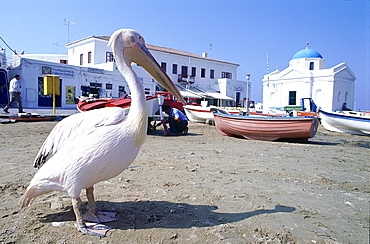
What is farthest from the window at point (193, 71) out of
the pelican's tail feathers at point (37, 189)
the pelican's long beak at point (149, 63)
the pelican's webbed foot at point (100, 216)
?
the pelican's tail feathers at point (37, 189)

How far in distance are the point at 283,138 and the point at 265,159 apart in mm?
3507

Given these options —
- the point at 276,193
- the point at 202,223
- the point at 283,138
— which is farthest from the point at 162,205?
the point at 283,138

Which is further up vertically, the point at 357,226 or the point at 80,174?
the point at 80,174

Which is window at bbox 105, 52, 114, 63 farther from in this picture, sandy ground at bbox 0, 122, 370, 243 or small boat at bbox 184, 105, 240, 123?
sandy ground at bbox 0, 122, 370, 243

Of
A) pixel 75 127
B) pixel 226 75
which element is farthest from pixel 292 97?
pixel 75 127

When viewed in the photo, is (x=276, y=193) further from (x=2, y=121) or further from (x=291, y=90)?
(x=291, y=90)

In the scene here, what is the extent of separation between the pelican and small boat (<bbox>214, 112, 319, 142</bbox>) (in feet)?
22.7

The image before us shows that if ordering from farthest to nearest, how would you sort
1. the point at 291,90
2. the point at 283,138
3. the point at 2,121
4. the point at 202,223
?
the point at 291,90 → the point at 2,121 → the point at 283,138 → the point at 202,223

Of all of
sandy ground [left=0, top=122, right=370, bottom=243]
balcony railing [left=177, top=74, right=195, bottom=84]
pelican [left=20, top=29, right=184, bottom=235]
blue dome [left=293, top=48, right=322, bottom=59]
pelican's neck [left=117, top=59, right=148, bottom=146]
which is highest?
blue dome [left=293, top=48, right=322, bottom=59]

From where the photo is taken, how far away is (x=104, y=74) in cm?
2467

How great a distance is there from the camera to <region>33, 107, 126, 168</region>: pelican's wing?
211 cm

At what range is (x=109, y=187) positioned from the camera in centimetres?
325

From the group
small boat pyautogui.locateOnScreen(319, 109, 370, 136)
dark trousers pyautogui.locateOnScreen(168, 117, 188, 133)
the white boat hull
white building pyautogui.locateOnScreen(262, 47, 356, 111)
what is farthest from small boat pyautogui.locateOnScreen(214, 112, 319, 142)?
white building pyautogui.locateOnScreen(262, 47, 356, 111)

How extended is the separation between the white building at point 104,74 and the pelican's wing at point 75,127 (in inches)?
828
